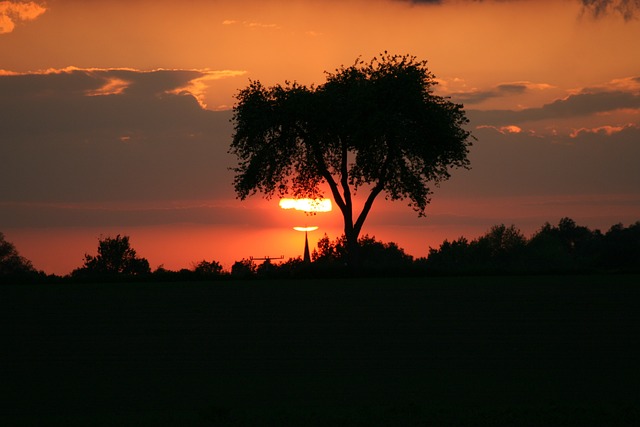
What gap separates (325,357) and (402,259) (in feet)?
467

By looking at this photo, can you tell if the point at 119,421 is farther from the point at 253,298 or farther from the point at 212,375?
the point at 253,298

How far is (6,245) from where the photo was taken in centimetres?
15250

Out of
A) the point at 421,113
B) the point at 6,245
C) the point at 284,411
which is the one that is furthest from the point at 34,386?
the point at 6,245

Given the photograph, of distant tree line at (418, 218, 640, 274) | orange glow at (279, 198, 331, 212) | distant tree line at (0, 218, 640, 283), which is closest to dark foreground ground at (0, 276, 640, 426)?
distant tree line at (0, 218, 640, 283)

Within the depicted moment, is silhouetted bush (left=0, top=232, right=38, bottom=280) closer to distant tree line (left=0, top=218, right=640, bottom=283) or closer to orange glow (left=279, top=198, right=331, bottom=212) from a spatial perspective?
distant tree line (left=0, top=218, right=640, bottom=283)

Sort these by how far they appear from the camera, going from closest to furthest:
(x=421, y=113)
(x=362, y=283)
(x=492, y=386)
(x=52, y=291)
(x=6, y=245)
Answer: (x=492, y=386) < (x=52, y=291) < (x=362, y=283) < (x=421, y=113) < (x=6, y=245)

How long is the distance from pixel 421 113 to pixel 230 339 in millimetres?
37780

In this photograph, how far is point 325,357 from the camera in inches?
912

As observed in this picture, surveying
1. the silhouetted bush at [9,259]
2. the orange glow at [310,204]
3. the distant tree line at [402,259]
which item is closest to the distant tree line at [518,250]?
the distant tree line at [402,259]

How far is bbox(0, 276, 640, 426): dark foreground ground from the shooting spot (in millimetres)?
16828

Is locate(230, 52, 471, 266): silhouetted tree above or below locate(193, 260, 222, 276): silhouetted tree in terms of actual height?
above

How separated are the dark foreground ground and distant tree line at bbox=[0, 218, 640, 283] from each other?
9562mm

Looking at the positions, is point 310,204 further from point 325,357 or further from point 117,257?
point 117,257

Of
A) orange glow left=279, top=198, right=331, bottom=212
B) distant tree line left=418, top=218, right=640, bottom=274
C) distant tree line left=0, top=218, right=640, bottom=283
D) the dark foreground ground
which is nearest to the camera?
the dark foreground ground
